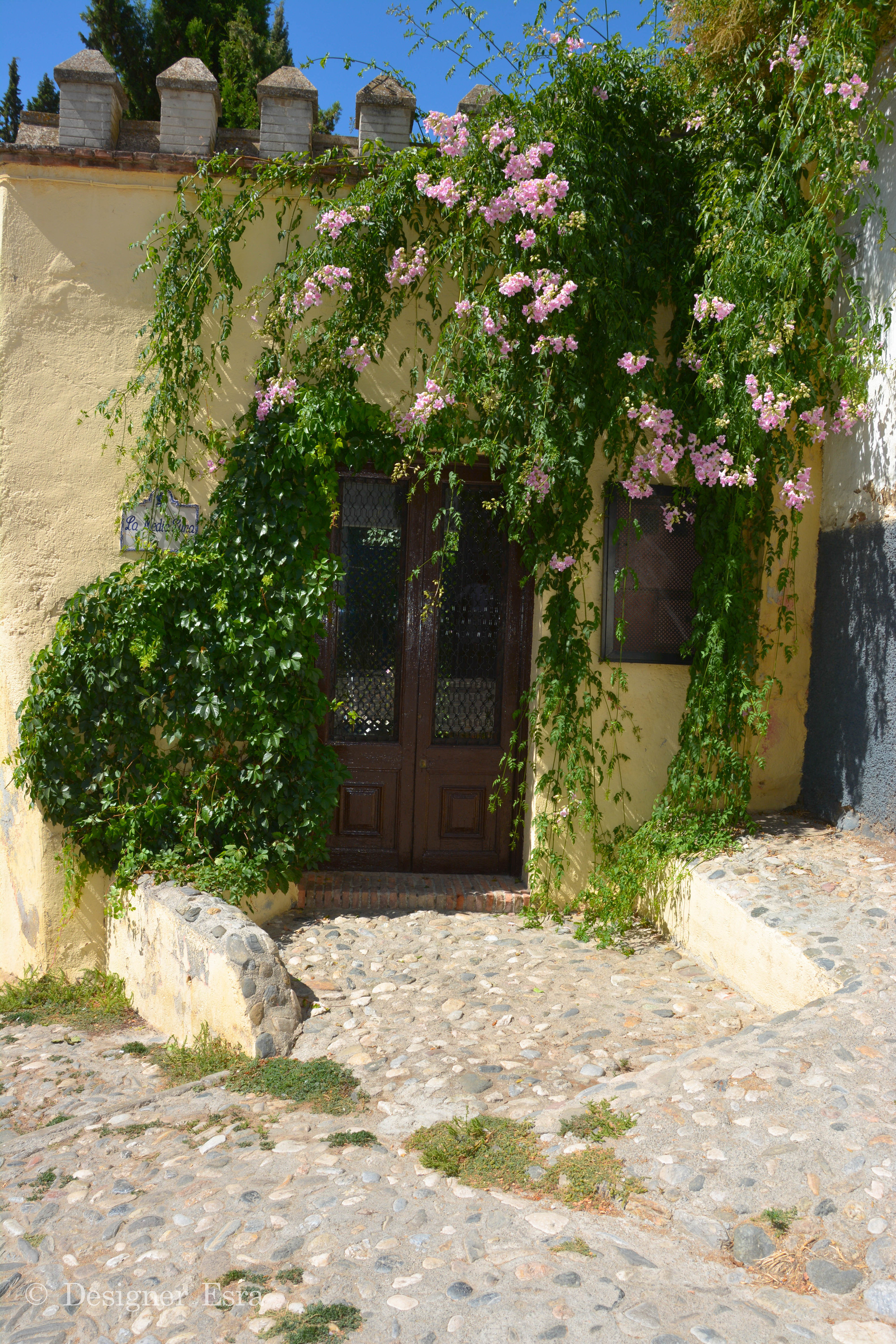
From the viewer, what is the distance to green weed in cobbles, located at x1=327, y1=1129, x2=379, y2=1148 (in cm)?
305

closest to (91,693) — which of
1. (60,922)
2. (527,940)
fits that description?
(60,922)

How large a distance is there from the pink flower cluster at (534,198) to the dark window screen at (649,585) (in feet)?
5.22

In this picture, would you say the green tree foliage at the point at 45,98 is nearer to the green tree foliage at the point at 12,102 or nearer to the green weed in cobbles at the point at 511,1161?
the green tree foliage at the point at 12,102

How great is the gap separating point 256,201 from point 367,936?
4065mm

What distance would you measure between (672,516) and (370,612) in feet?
6.22

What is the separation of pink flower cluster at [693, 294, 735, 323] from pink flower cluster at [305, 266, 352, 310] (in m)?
1.85

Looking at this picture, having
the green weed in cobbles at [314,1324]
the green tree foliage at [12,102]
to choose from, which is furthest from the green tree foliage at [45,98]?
the green weed in cobbles at [314,1324]

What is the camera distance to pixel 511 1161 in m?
2.88

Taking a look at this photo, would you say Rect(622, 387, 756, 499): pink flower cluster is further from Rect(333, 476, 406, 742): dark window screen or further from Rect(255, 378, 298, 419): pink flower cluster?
Rect(255, 378, 298, 419): pink flower cluster

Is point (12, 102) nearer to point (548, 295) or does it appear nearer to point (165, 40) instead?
point (165, 40)

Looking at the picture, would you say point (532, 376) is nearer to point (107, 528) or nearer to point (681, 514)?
point (681, 514)

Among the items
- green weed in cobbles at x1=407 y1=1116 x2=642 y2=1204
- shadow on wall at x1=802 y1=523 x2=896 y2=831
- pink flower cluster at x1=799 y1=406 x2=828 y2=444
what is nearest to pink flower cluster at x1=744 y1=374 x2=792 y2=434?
pink flower cluster at x1=799 y1=406 x2=828 y2=444

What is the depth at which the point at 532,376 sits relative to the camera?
4.91 meters

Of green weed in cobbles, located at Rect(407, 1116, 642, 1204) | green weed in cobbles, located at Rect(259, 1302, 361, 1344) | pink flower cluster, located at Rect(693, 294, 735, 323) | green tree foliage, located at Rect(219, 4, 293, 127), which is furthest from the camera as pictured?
green tree foliage, located at Rect(219, 4, 293, 127)
